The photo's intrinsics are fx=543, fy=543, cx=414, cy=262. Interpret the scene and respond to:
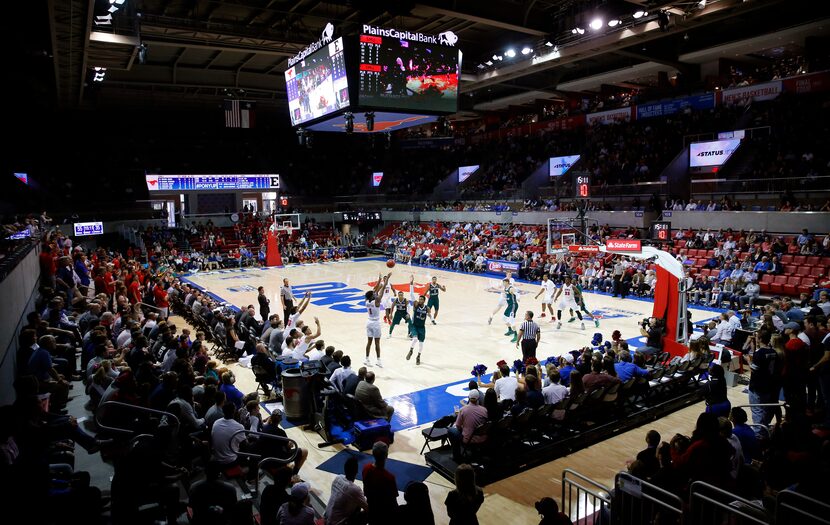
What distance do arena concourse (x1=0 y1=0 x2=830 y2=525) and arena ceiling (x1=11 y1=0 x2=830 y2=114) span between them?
0.55 ft

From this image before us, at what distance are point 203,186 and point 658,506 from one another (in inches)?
1570

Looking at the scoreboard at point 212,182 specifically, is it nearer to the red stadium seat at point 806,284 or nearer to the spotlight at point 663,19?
the spotlight at point 663,19

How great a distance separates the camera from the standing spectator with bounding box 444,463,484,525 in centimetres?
457

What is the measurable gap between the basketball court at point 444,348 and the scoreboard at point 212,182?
12554mm

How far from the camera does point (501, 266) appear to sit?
27.9 m

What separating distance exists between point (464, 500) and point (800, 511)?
248cm

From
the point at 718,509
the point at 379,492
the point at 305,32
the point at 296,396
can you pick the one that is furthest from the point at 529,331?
the point at 305,32

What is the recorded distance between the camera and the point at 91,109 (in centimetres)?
3603

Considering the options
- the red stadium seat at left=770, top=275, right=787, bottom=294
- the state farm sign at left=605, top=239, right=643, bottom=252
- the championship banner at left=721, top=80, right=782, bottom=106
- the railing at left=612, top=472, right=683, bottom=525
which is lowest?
the railing at left=612, top=472, right=683, bottom=525

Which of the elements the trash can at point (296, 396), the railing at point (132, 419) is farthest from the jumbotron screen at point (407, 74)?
the railing at point (132, 419)

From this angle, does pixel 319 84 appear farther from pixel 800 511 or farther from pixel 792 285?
pixel 792 285

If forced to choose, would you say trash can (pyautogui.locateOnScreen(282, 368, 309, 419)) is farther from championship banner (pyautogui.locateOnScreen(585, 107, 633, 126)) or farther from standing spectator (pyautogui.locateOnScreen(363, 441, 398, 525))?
championship banner (pyautogui.locateOnScreen(585, 107, 633, 126))

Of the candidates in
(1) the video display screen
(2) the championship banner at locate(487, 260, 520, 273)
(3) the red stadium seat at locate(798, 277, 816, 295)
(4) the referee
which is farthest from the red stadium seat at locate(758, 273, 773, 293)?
(4) the referee

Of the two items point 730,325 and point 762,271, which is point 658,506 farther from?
point 762,271
